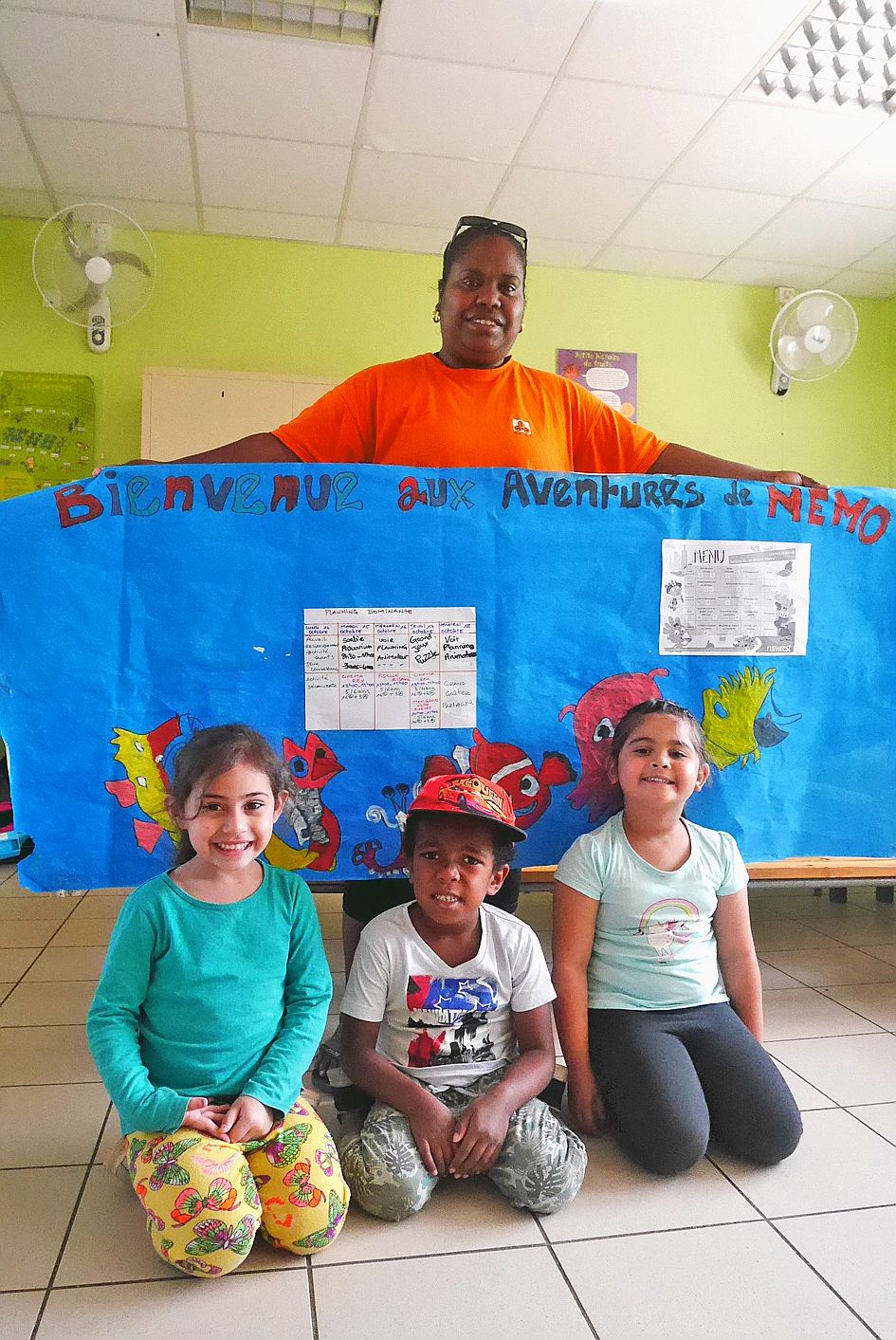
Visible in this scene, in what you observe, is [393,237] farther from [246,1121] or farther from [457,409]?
[246,1121]

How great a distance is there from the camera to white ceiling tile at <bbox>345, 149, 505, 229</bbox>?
3.74 metres

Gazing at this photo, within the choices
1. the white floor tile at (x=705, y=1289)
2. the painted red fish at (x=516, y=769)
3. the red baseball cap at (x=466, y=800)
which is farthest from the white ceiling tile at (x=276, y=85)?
the white floor tile at (x=705, y=1289)

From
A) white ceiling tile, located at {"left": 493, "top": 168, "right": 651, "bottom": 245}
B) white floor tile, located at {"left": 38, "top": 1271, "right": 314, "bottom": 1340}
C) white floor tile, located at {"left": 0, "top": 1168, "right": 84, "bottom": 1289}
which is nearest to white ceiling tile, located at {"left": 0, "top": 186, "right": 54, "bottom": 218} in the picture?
white ceiling tile, located at {"left": 493, "top": 168, "right": 651, "bottom": 245}

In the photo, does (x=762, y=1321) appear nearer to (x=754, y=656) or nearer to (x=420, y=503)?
(x=754, y=656)

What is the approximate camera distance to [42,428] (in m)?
4.25

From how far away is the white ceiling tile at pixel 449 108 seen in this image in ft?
10.5

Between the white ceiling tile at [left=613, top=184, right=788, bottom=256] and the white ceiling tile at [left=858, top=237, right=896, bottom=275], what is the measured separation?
666mm

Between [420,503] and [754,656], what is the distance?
2.49 ft

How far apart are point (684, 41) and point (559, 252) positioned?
155 cm

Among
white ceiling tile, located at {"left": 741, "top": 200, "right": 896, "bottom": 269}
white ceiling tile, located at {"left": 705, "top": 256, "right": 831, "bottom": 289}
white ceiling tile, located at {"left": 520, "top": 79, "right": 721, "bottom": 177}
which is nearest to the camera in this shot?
white ceiling tile, located at {"left": 520, "top": 79, "right": 721, "bottom": 177}

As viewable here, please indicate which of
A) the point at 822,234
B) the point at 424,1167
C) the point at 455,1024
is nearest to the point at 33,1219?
the point at 424,1167

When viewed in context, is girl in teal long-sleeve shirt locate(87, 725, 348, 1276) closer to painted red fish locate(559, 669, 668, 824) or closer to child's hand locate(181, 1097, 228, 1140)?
child's hand locate(181, 1097, 228, 1140)

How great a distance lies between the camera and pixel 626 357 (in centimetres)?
477

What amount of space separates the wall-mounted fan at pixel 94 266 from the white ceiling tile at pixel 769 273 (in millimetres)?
2696
